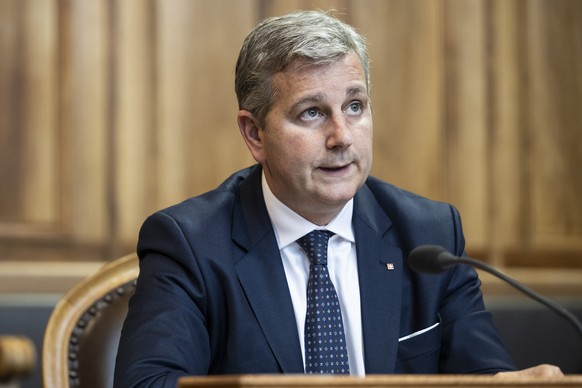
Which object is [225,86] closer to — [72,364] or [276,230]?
[276,230]

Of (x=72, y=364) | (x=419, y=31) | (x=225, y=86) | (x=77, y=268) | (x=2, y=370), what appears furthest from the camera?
(x=419, y=31)

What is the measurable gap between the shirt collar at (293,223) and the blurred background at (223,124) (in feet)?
2.65

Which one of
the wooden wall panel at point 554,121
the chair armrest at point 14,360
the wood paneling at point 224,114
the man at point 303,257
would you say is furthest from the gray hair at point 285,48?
the wooden wall panel at point 554,121

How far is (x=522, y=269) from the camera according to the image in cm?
410

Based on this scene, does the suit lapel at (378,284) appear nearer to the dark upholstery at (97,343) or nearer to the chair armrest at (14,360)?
the dark upholstery at (97,343)

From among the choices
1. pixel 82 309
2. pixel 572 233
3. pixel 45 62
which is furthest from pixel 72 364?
pixel 572 233

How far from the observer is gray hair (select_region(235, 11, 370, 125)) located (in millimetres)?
2529

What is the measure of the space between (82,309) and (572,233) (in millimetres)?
2322

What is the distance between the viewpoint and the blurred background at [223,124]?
3.49m

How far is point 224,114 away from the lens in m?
3.75

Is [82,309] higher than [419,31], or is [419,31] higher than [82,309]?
[419,31]

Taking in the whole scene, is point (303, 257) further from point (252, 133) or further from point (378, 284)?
point (252, 133)

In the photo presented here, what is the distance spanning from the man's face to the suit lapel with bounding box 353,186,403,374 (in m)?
0.12

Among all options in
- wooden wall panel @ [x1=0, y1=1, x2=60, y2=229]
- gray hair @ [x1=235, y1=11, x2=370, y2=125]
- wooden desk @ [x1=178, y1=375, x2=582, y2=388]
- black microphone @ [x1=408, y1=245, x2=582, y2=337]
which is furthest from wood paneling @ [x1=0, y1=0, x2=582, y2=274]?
wooden desk @ [x1=178, y1=375, x2=582, y2=388]
